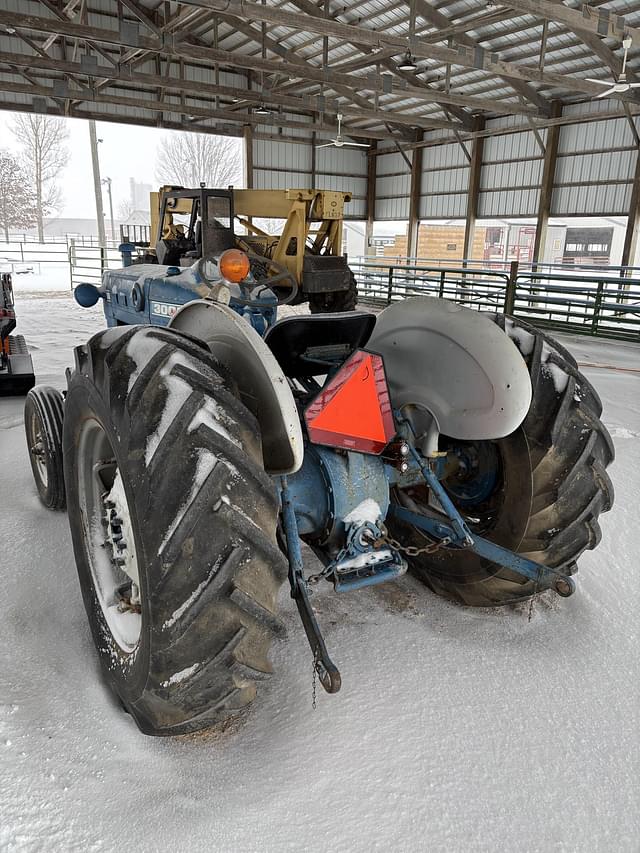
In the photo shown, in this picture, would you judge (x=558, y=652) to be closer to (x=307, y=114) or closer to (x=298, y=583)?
(x=298, y=583)

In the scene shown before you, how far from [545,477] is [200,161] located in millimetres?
40621

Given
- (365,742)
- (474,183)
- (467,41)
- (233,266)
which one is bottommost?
(365,742)

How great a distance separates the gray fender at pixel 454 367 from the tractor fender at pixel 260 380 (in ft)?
2.29

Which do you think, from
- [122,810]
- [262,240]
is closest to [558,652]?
[122,810]

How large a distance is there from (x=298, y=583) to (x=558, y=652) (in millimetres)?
1091

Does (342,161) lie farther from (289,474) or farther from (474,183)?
(289,474)

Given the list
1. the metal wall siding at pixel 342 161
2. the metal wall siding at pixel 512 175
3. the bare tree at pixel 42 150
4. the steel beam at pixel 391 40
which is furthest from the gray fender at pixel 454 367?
the bare tree at pixel 42 150

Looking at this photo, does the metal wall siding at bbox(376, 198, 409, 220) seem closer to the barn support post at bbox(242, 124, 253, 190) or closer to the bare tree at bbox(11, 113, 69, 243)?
the barn support post at bbox(242, 124, 253, 190)

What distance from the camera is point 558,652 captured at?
2.32 meters

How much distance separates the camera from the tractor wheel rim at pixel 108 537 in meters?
1.96

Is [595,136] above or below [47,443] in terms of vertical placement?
above

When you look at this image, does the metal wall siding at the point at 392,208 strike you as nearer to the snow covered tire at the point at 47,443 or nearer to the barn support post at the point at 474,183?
the barn support post at the point at 474,183

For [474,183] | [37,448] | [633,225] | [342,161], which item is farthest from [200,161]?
[37,448]

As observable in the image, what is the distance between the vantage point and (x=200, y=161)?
38.6m
